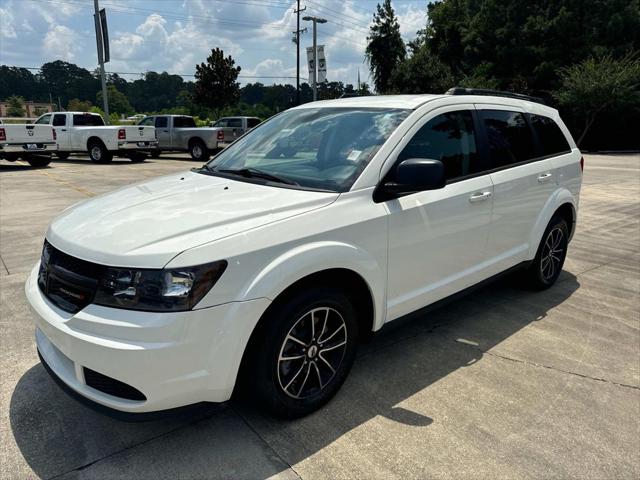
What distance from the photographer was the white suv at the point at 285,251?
221cm

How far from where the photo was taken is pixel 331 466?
2426 millimetres

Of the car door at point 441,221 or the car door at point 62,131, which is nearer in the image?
the car door at point 441,221

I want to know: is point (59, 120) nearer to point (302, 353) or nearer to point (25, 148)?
point (25, 148)

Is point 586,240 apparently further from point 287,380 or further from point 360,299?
point 287,380

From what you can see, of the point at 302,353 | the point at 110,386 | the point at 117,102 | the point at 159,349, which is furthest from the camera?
the point at 117,102

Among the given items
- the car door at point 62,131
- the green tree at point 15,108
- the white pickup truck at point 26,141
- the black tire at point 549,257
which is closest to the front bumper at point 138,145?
the white pickup truck at point 26,141

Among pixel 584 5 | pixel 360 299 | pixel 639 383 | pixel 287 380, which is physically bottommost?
pixel 639 383

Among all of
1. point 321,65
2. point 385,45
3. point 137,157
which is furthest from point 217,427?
point 385,45

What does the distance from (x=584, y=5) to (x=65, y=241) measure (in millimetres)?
40069

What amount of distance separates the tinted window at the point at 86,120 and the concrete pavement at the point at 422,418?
16394mm

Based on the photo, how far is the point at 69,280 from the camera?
241cm

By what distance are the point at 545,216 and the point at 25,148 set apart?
54.6 ft

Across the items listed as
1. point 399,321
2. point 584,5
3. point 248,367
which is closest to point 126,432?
point 248,367

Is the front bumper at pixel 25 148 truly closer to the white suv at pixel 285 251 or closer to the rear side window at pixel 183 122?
the rear side window at pixel 183 122
